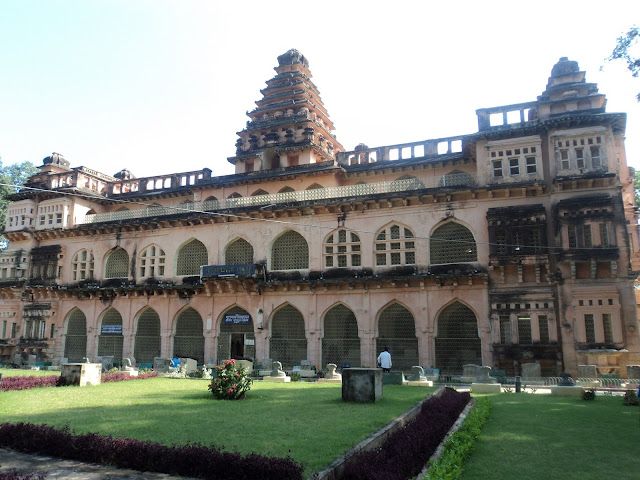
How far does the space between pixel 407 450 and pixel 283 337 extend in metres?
21.2

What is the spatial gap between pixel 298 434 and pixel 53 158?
3639cm

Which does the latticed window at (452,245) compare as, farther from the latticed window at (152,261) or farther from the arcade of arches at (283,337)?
the latticed window at (152,261)

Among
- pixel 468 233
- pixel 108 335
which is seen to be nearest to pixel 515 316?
pixel 468 233

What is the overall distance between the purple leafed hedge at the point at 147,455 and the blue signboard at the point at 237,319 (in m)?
20.2

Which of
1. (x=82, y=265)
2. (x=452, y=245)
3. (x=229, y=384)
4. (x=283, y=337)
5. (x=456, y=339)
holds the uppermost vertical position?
(x=82, y=265)

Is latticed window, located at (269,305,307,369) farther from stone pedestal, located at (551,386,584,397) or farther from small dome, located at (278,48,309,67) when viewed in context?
small dome, located at (278,48,309,67)

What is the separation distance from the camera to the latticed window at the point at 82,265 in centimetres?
3406

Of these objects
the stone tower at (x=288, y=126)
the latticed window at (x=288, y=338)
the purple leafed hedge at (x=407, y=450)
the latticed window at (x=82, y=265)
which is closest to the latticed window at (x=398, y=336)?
the latticed window at (x=288, y=338)

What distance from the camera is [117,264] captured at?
33.8 m

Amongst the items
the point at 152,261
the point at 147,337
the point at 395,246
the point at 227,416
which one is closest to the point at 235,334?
the point at 147,337

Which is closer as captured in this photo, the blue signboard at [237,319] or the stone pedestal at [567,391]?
the stone pedestal at [567,391]

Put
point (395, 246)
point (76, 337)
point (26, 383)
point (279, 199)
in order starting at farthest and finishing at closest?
point (76, 337), point (279, 199), point (395, 246), point (26, 383)

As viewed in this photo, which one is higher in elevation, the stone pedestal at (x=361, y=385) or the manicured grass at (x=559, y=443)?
→ the stone pedestal at (x=361, y=385)

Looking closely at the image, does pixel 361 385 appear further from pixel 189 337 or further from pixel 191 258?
pixel 191 258
